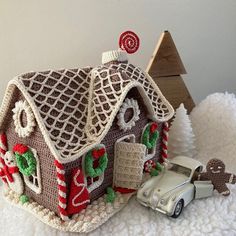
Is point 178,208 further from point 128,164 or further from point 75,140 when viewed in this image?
point 75,140

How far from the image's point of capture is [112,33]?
1.03 meters

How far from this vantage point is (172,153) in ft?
3.03

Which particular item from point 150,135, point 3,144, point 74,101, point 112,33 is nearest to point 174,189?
point 150,135

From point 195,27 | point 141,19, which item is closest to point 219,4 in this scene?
point 195,27

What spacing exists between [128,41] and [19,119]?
342 mm

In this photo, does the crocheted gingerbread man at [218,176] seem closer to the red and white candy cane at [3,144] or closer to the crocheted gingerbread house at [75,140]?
the crocheted gingerbread house at [75,140]

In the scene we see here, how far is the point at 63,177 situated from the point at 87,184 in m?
0.08

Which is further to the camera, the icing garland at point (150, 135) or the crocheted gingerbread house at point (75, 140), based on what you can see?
the icing garland at point (150, 135)

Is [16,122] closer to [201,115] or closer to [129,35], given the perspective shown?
[129,35]

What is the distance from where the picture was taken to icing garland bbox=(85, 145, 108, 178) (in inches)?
24.6

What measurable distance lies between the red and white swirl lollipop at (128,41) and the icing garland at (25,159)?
355mm

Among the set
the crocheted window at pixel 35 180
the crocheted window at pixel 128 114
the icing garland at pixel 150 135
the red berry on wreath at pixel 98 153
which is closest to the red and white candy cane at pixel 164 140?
the icing garland at pixel 150 135

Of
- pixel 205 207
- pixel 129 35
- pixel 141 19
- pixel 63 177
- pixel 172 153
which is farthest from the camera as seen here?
pixel 141 19

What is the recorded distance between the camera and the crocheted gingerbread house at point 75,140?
0.60m
